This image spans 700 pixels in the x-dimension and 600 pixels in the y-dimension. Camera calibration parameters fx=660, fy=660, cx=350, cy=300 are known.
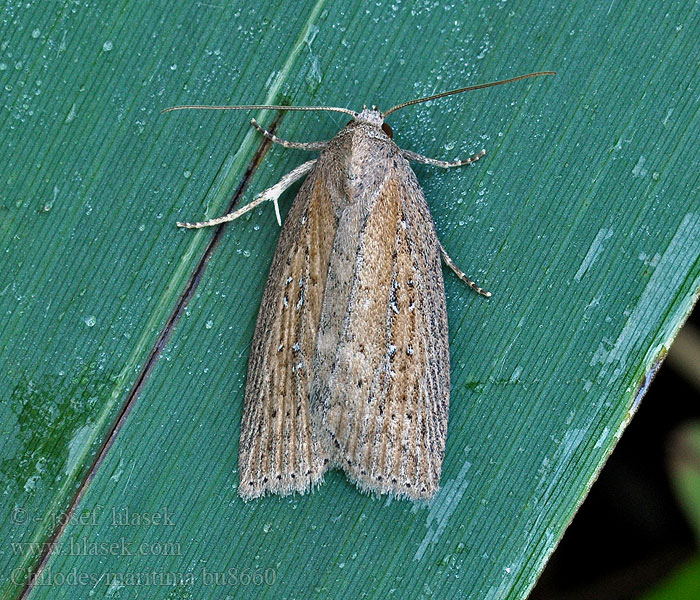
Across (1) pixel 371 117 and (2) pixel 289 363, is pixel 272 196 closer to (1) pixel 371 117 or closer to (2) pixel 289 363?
(1) pixel 371 117

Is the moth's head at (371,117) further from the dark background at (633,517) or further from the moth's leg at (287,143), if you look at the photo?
the dark background at (633,517)

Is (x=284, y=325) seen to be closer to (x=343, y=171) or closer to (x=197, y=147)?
(x=343, y=171)

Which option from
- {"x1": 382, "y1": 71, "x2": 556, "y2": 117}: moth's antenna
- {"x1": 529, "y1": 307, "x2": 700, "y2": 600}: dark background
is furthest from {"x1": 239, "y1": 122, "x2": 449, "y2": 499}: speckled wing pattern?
{"x1": 529, "y1": 307, "x2": 700, "y2": 600}: dark background

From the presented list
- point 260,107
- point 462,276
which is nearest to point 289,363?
point 462,276

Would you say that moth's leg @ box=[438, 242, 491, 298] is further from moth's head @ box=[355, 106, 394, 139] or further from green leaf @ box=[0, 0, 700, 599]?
moth's head @ box=[355, 106, 394, 139]

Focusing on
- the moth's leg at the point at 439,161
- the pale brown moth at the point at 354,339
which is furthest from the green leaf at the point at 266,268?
the pale brown moth at the point at 354,339

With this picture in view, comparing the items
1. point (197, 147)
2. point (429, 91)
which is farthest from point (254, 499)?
point (429, 91)
